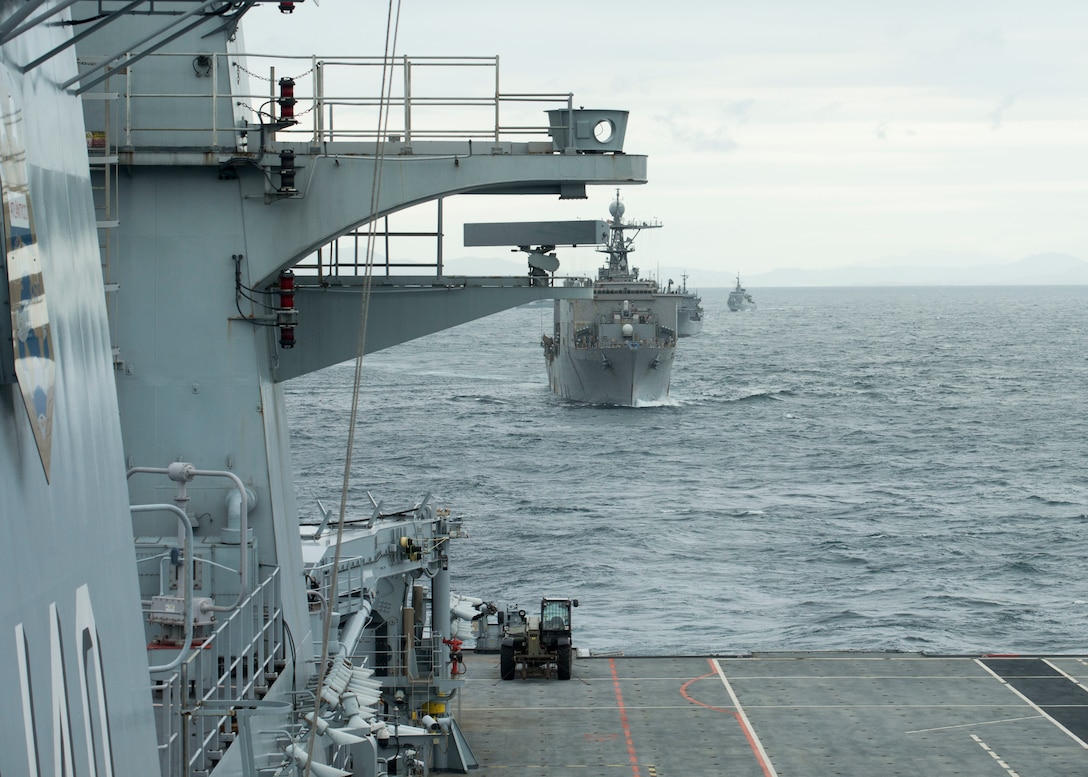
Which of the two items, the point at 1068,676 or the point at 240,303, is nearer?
the point at 240,303

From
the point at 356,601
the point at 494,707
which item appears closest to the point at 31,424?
the point at 356,601

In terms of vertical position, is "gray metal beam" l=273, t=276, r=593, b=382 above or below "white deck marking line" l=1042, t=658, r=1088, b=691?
above

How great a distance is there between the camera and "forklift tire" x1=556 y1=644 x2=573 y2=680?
3328 cm

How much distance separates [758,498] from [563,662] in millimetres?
35599

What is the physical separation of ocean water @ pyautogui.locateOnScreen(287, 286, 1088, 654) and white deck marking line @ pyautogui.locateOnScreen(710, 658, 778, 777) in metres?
6.97

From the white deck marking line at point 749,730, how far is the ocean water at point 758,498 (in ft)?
22.9

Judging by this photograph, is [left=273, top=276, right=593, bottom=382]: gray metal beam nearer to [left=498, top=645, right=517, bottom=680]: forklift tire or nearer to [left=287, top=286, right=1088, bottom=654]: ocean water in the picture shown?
[left=498, top=645, right=517, bottom=680]: forklift tire

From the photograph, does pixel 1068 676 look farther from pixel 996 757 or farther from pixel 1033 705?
pixel 996 757

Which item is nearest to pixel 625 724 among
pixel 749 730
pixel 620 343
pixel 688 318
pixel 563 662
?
pixel 749 730

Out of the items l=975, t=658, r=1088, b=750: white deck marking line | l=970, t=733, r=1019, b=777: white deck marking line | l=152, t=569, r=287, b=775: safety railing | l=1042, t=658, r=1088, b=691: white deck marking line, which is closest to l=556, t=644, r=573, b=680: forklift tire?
l=970, t=733, r=1019, b=777: white deck marking line

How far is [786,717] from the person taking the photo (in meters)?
29.8

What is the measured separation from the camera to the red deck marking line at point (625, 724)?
26472 mm

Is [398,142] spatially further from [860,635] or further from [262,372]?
[860,635]

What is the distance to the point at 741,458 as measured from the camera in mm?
81125
